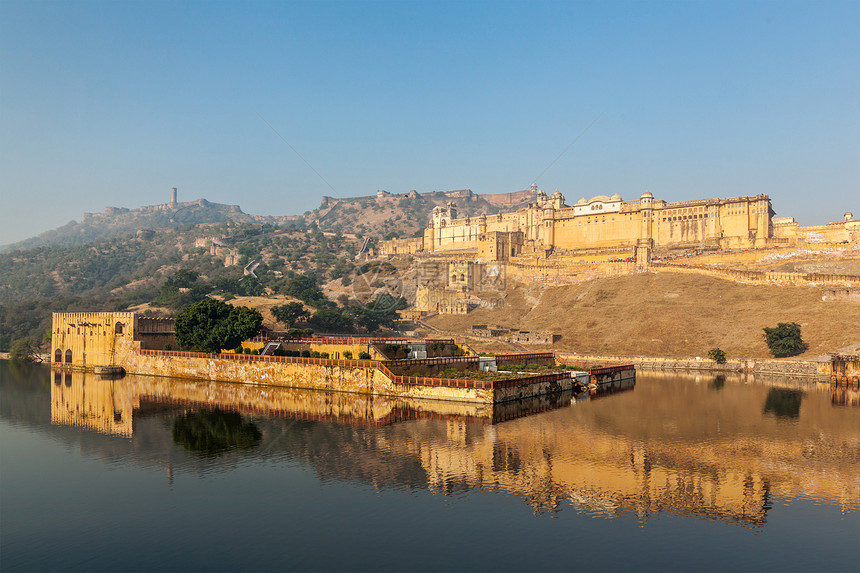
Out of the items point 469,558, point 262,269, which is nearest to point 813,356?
point 469,558

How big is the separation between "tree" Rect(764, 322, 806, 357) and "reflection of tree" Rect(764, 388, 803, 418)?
1730 cm

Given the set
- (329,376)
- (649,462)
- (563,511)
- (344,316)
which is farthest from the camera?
(344,316)

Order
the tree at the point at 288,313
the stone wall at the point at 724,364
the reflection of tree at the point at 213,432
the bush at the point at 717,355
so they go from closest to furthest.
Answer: the reflection of tree at the point at 213,432
the stone wall at the point at 724,364
the bush at the point at 717,355
the tree at the point at 288,313

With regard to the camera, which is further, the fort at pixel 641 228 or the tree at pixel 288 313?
the fort at pixel 641 228

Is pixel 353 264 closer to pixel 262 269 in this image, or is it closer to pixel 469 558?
pixel 262 269

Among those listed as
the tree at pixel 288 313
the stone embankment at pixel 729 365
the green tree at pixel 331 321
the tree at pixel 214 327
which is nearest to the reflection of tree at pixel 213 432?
the tree at pixel 214 327

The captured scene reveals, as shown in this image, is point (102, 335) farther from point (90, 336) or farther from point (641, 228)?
point (641, 228)

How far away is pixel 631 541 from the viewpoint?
17.0 metres

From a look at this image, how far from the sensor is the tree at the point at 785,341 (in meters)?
65.4

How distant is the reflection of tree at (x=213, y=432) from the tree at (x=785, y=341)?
58468 millimetres

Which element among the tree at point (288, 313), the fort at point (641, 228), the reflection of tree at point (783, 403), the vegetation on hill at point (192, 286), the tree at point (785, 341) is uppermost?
the fort at point (641, 228)

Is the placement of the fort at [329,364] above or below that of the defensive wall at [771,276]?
below

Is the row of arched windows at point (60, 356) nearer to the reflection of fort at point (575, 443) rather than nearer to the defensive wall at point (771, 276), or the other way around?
the reflection of fort at point (575, 443)

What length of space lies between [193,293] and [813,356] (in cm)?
8821
